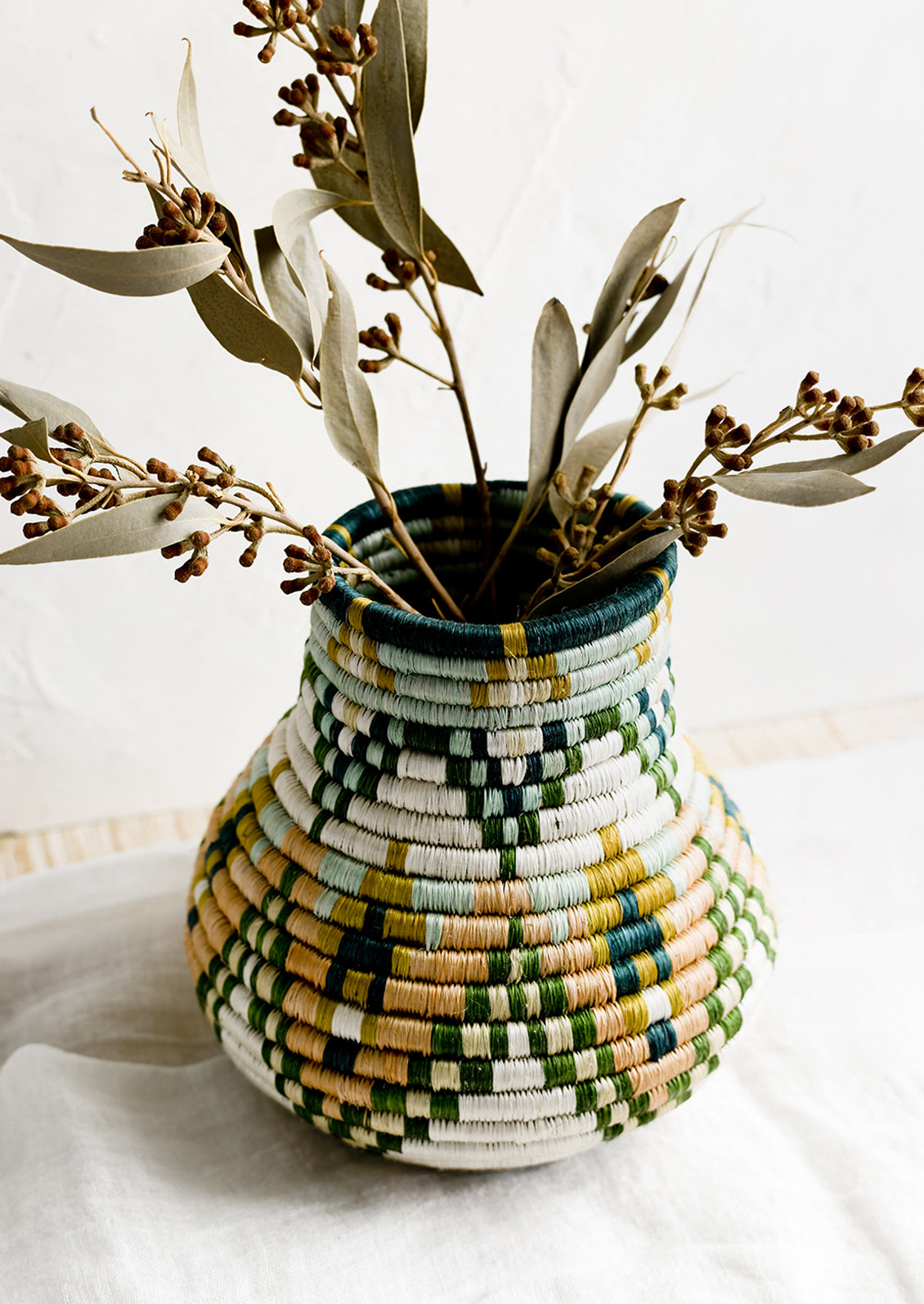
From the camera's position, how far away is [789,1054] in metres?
0.66

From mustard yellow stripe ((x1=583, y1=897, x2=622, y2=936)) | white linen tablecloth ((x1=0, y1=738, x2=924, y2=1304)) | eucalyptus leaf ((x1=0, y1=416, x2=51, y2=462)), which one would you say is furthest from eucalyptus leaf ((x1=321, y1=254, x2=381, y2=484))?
white linen tablecloth ((x1=0, y1=738, x2=924, y2=1304))

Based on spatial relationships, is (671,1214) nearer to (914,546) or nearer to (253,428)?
(253,428)

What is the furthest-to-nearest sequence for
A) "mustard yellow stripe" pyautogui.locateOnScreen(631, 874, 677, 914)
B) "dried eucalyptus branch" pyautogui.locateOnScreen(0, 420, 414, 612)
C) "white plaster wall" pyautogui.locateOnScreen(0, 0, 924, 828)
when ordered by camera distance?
1. "white plaster wall" pyautogui.locateOnScreen(0, 0, 924, 828)
2. "mustard yellow stripe" pyautogui.locateOnScreen(631, 874, 677, 914)
3. "dried eucalyptus branch" pyautogui.locateOnScreen(0, 420, 414, 612)

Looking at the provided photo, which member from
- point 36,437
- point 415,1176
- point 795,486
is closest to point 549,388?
point 795,486

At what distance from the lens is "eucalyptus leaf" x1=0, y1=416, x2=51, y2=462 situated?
41cm

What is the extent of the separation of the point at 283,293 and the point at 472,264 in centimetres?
→ 39

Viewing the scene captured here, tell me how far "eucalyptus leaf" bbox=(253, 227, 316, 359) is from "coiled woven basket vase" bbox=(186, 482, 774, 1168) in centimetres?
12

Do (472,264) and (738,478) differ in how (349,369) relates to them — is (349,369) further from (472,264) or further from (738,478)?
(472,264)

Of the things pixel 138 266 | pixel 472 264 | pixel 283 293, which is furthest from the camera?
pixel 472 264

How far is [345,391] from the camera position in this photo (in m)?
0.47

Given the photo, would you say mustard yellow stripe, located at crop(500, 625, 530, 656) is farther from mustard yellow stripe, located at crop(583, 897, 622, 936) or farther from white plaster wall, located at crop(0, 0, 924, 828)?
white plaster wall, located at crop(0, 0, 924, 828)

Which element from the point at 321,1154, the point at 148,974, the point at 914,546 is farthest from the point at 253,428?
the point at 914,546

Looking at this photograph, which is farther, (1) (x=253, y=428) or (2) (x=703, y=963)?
(1) (x=253, y=428)

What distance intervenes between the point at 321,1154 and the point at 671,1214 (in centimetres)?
17
